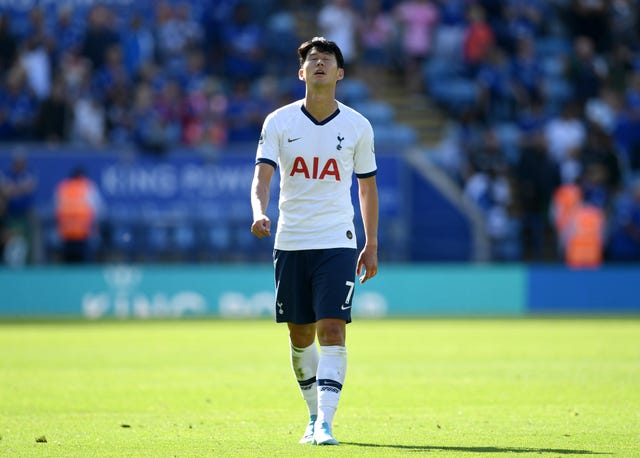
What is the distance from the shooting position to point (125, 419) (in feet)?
33.0

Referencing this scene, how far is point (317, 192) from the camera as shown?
8.89 metres

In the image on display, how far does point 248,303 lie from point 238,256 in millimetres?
1264

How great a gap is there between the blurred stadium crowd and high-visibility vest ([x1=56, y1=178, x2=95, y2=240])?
0.82 m

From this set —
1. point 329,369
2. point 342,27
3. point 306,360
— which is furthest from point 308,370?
point 342,27

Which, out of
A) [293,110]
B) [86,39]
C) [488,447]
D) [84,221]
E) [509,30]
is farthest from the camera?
[509,30]

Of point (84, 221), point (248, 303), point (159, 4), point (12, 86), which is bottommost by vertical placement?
point (248, 303)

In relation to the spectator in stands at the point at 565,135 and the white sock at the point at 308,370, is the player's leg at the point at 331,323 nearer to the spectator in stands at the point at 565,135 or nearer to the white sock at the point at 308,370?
the white sock at the point at 308,370

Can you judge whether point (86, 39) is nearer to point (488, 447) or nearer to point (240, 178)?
point (240, 178)

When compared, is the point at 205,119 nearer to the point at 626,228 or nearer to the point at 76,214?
the point at 76,214

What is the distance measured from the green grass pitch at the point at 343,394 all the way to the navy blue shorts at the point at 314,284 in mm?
845

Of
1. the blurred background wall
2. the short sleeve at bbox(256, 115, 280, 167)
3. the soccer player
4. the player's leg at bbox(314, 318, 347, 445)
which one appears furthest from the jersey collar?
the blurred background wall

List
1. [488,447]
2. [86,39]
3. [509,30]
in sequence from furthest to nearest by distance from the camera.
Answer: [509,30] → [86,39] → [488,447]

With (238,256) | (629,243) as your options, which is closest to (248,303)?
(238,256)

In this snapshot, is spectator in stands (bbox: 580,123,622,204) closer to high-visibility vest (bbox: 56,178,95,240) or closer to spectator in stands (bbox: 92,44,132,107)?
spectator in stands (bbox: 92,44,132,107)
